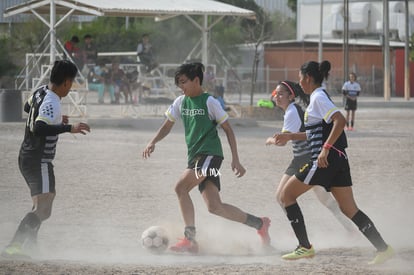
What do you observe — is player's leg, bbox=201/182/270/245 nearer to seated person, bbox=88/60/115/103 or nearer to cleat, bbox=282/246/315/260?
cleat, bbox=282/246/315/260

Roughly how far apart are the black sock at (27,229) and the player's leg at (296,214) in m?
2.15

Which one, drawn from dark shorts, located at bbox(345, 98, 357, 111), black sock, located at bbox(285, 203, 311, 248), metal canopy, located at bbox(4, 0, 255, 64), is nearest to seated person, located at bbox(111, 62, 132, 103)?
metal canopy, located at bbox(4, 0, 255, 64)

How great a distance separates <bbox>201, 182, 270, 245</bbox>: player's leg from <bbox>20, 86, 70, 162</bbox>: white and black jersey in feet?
4.94

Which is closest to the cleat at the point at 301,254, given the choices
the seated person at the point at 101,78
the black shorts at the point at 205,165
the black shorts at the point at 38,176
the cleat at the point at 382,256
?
the cleat at the point at 382,256

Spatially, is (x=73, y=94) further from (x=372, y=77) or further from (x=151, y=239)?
(x=372, y=77)

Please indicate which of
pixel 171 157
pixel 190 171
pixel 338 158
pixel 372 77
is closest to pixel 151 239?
pixel 190 171

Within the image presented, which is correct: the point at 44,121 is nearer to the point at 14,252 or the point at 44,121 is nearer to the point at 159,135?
the point at 14,252

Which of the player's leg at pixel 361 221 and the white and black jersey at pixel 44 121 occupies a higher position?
the white and black jersey at pixel 44 121

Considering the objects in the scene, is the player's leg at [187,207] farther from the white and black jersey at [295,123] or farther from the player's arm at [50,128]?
the player's arm at [50,128]

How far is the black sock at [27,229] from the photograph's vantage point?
7.68 meters

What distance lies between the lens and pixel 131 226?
9711 mm

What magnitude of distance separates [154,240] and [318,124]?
74.3 inches

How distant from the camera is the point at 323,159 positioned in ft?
24.3

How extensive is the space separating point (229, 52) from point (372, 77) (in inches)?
366
